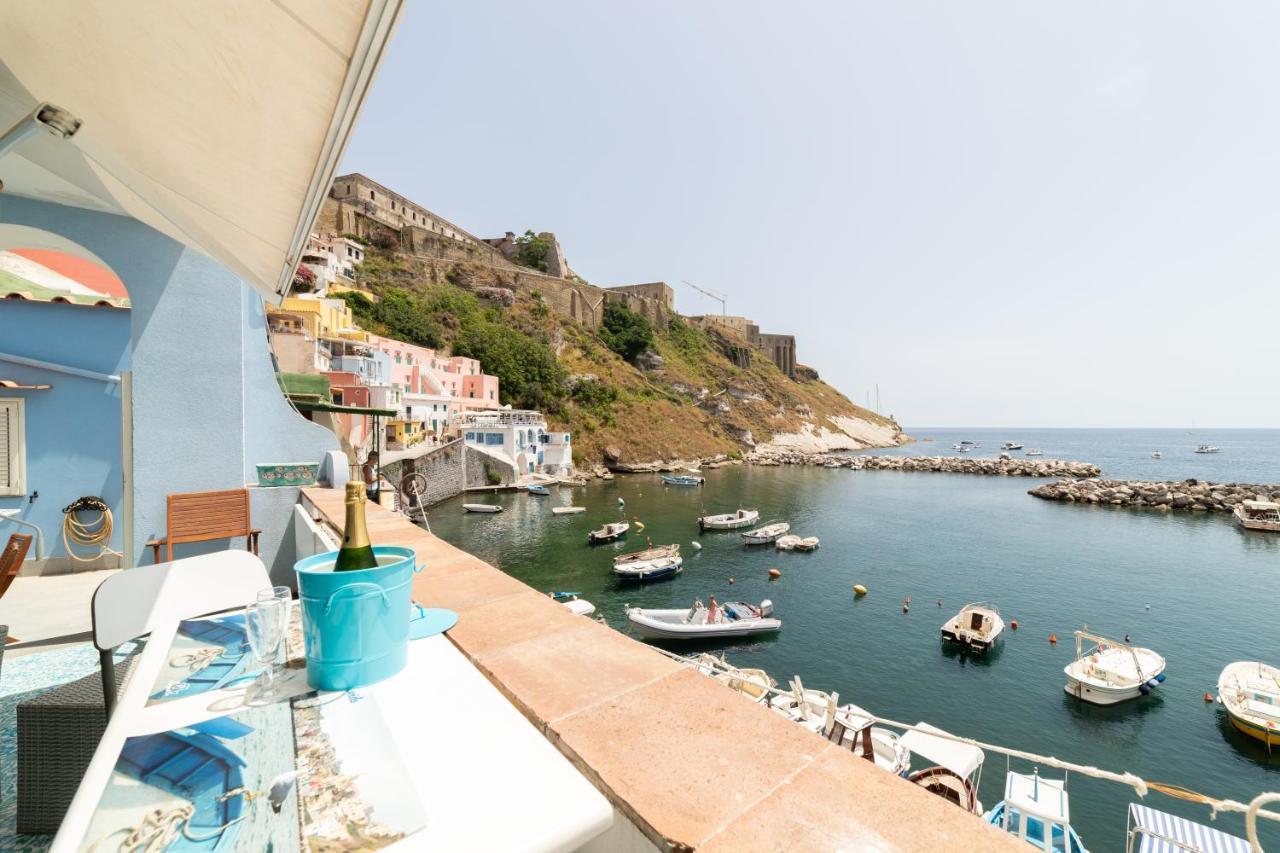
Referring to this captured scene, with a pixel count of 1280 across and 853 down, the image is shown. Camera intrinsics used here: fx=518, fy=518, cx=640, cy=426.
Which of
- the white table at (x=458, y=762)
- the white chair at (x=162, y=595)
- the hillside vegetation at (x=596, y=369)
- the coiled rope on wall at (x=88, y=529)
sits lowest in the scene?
the coiled rope on wall at (x=88, y=529)

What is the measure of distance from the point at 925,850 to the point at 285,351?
74.4 feet

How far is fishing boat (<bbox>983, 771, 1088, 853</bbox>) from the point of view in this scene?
8.03 m

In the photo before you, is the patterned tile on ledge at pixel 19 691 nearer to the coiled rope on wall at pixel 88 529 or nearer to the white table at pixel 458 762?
the white table at pixel 458 762

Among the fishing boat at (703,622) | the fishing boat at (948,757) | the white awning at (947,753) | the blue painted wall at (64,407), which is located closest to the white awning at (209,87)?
the blue painted wall at (64,407)

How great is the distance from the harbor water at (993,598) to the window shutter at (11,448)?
15.5 metres

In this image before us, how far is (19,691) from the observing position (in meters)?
3.20

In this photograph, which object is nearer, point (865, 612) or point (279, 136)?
point (279, 136)

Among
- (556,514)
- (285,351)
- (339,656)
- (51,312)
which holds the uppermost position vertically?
(285,351)

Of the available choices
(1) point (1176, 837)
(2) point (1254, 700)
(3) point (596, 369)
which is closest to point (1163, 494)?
(2) point (1254, 700)

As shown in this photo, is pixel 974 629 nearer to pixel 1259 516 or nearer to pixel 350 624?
pixel 350 624

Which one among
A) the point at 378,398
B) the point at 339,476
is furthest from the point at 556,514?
the point at 339,476

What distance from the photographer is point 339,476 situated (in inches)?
233

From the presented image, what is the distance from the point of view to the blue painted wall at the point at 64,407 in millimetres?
5352

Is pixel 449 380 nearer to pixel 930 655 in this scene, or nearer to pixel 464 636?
pixel 930 655
